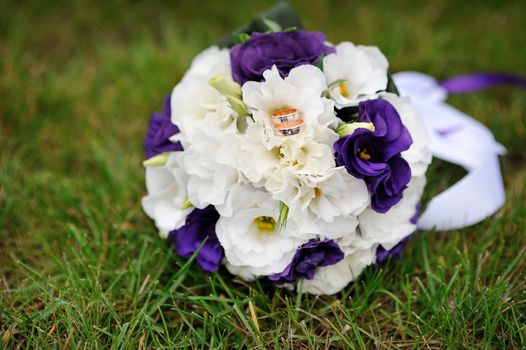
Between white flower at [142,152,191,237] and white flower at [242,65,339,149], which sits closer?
white flower at [242,65,339,149]

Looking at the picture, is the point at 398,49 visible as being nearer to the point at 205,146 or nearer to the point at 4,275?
the point at 205,146

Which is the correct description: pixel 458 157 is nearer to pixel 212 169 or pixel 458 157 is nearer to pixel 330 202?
pixel 330 202

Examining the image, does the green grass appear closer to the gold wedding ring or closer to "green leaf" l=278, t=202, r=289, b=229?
"green leaf" l=278, t=202, r=289, b=229

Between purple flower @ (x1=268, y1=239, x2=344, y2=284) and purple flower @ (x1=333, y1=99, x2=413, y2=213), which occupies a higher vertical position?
purple flower @ (x1=333, y1=99, x2=413, y2=213)

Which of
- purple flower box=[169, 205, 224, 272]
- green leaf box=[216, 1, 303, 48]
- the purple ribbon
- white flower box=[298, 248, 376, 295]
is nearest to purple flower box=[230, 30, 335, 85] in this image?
green leaf box=[216, 1, 303, 48]

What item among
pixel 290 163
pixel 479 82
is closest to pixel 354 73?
pixel 290 163

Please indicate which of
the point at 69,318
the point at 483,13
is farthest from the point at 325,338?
the point at 483,13

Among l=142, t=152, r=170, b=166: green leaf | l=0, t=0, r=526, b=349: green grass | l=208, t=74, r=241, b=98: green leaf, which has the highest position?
l=208, t=74, r=241, b=98: green leaf
